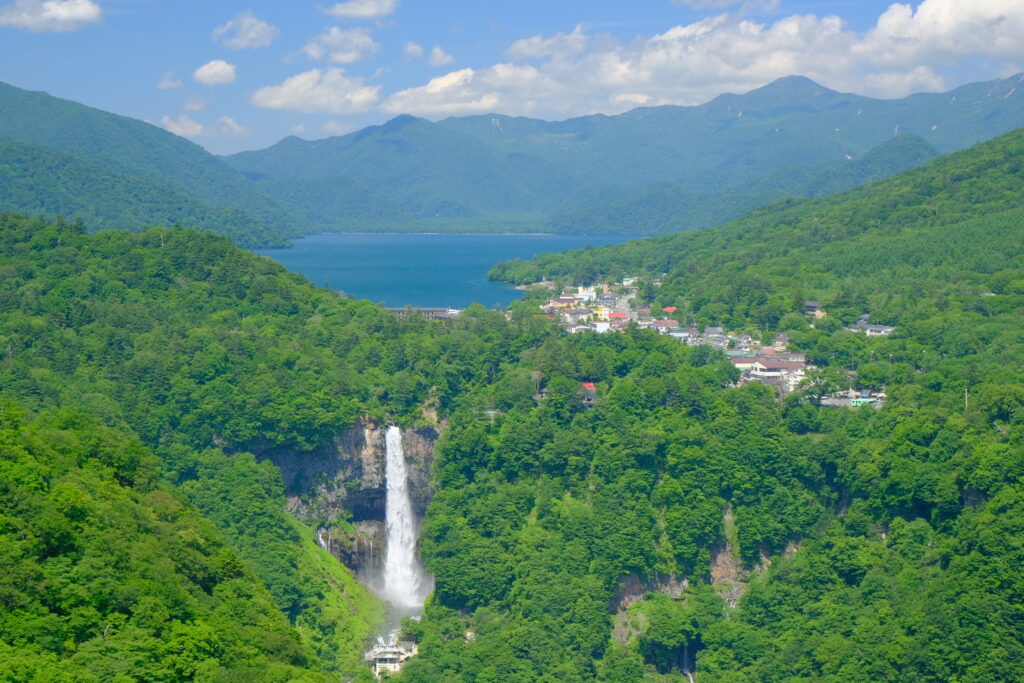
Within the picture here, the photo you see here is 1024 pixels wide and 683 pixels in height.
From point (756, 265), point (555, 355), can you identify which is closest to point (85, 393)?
point (555, 355)

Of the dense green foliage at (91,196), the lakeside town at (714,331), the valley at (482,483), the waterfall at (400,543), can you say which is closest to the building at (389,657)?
the valley at (482,483)

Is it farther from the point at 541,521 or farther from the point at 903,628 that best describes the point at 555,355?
the point at 903,628

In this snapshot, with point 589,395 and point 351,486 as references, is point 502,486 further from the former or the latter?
point 589,395

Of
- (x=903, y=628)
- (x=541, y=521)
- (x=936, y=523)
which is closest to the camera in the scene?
(x=903, y=628)

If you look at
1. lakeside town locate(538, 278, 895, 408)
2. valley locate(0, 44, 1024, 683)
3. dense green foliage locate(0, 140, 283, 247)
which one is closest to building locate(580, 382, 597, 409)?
valley locate(0, 44, 1024, 683)

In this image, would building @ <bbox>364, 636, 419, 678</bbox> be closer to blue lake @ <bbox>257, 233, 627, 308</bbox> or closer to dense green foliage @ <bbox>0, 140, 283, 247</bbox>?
blue lake @ <bbox>257, 233, 627, 308</bbox>

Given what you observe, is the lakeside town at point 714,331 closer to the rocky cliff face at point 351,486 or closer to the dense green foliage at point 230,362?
the dense green foliage at point 230,362
